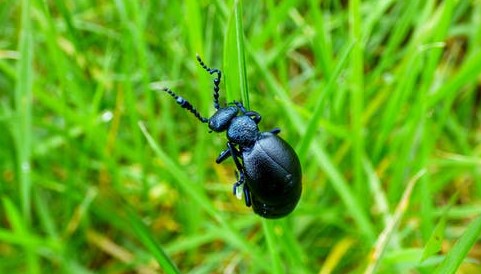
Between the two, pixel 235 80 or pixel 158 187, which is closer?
pixel 235 80

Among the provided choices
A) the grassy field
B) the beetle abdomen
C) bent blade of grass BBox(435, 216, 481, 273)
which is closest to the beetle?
the beetle abdomen

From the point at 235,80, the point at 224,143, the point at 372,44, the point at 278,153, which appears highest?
the point at 372,44

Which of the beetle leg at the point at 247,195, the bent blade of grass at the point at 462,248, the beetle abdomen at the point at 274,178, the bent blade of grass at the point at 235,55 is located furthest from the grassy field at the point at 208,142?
the bent blade of grass at the point at 462,248

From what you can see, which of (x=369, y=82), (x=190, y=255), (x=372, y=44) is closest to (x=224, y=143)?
(x=190, y=255)

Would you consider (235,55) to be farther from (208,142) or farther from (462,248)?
(208,142)

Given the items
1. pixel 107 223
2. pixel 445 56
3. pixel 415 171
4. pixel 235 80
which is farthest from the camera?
pixel 445 56

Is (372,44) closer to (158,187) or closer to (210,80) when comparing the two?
(210,80)

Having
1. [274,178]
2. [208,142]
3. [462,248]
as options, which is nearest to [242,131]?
[274,178]
